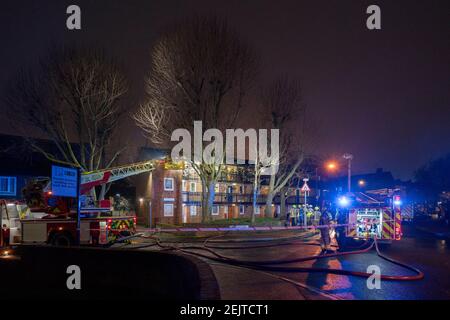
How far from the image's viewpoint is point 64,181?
31.7 feet

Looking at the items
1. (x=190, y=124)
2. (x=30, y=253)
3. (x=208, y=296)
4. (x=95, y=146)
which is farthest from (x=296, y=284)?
(x=95, y=146)

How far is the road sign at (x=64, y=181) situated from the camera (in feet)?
30.7

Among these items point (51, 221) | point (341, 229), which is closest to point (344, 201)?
point (341, 229)

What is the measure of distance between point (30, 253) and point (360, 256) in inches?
376

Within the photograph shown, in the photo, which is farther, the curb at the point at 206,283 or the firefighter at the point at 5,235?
the firefighter at the point at 5,235

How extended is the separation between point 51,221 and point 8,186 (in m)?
25.6

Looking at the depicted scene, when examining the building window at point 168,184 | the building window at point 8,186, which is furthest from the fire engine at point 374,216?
the building window at point 8,186

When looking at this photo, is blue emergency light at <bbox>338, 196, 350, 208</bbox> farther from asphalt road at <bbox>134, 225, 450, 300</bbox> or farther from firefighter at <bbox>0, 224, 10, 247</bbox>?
firefighter at <bbox>0, 224, 10, 247</bbox>

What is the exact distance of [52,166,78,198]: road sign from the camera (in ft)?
30.7

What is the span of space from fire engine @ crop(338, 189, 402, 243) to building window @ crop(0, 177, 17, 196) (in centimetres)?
3212

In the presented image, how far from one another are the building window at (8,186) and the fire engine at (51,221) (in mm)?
22723

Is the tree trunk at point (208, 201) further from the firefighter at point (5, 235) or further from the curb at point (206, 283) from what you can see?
the curb at point (206, 283)

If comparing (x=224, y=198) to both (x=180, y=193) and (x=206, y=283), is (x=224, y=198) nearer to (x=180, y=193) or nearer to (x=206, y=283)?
(x=180, y=193)
